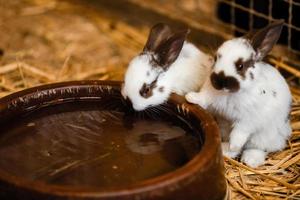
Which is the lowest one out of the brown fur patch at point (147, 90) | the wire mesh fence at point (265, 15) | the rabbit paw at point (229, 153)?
the rabbit paw at point (229, 153)

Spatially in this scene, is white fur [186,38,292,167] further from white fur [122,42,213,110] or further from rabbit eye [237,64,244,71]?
white fur [122,42,213,110]

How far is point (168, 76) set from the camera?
97.4 inches

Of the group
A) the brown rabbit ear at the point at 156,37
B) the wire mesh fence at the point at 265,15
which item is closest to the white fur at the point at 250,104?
the brown rabbit ear at the point at 156,37

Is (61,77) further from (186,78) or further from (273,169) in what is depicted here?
(273,169)

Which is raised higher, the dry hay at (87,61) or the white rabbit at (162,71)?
the white rabbit at (162,71)

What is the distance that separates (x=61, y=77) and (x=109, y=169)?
1.41 metres

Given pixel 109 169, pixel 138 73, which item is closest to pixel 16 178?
pixel 109 169

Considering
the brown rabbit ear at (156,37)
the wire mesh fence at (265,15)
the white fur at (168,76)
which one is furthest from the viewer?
the wire mesh fence at (265,15)

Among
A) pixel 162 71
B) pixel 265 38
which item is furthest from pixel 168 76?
pixel 265 38

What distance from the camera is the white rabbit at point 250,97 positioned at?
2.24 m

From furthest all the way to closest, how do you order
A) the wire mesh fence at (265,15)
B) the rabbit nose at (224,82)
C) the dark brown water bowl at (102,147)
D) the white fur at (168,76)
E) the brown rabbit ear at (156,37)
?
the wire mesh fence at (265,15), the brown rabbit ear at (156,37), the white fur at (168,76), the rabbit nose at (224,82), the dark brown water bowl at (102,147)

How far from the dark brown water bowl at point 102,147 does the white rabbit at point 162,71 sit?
2.6 inches

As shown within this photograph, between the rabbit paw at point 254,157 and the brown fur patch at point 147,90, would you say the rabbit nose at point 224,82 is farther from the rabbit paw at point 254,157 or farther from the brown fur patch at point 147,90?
the rabbit paw at point 254,157

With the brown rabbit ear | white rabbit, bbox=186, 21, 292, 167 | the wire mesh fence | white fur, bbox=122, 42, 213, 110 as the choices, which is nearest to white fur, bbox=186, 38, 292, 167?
white rabbit, bbox=186, 21, 292, 167
